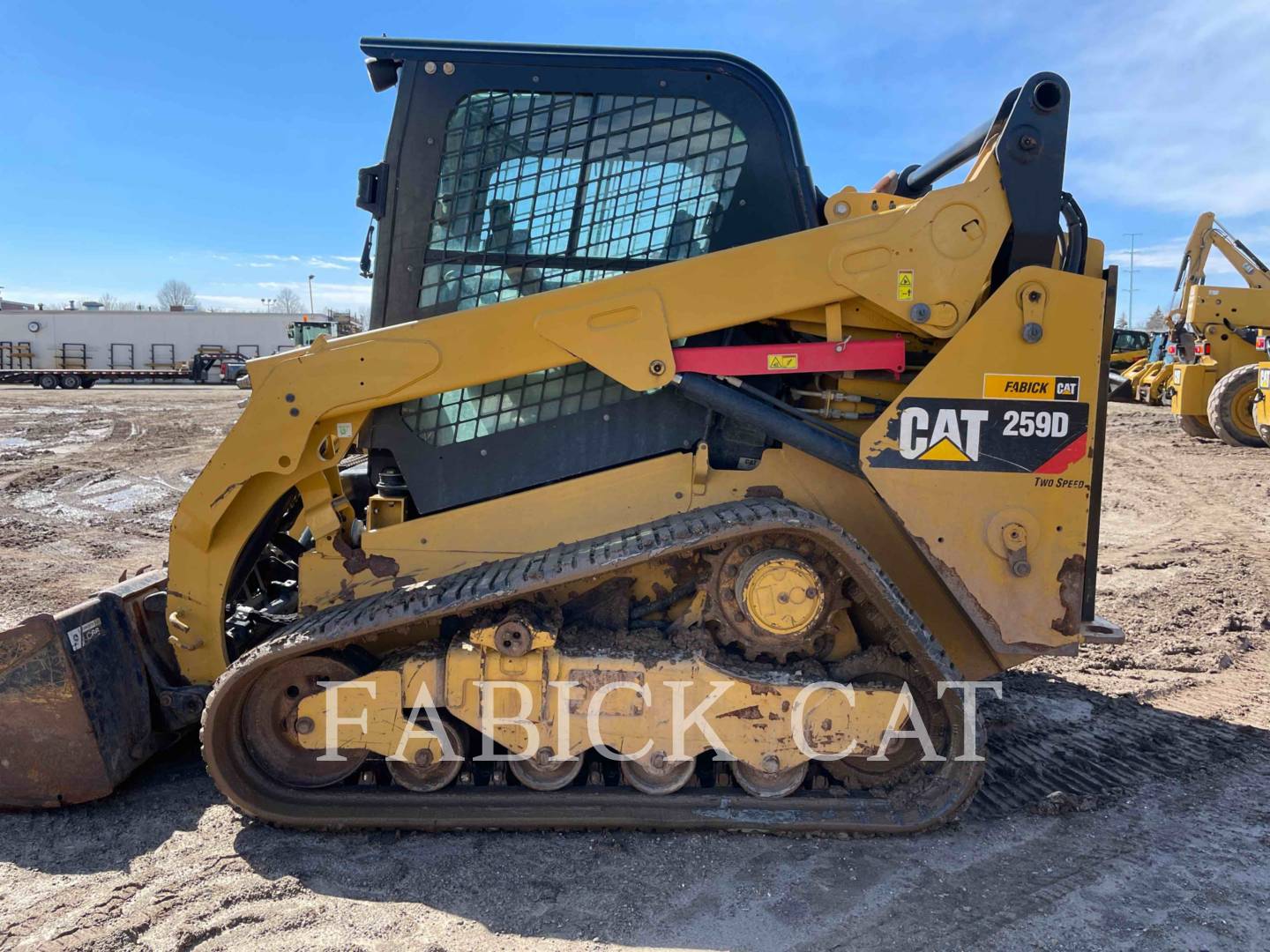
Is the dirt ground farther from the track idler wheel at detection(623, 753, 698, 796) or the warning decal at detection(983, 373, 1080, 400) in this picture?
the warning decal at detection(983, 373, 1080, 400)

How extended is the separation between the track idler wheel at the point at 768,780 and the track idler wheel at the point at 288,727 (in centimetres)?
151

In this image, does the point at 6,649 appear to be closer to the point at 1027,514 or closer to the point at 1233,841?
the point at 1027,514

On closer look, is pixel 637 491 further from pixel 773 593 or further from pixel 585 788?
pixel 585 788

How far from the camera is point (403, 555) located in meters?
3.46

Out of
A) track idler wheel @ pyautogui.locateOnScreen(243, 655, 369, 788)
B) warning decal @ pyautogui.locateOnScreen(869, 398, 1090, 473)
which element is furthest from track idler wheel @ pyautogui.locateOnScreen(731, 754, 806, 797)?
track idler wheel @ pyautogui.locateOnScreen(243, 655, 369, 788)

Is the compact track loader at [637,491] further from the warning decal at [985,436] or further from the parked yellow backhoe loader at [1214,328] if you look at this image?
the parked yellow backhoe loader at [1214,328]

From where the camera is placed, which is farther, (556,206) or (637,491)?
Result: (556,206)

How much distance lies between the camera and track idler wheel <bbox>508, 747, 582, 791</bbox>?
3260 millimetres

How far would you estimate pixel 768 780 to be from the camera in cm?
327

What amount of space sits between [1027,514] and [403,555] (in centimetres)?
250

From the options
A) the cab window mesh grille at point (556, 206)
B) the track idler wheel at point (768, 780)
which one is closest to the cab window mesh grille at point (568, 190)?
the cab window mesh grille at point (556, 206)

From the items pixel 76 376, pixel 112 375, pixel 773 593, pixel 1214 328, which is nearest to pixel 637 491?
pixel 773 593

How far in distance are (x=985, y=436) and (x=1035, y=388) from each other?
0.86 ft

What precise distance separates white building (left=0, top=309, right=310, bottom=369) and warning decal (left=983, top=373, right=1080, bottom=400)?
40.1 meters
